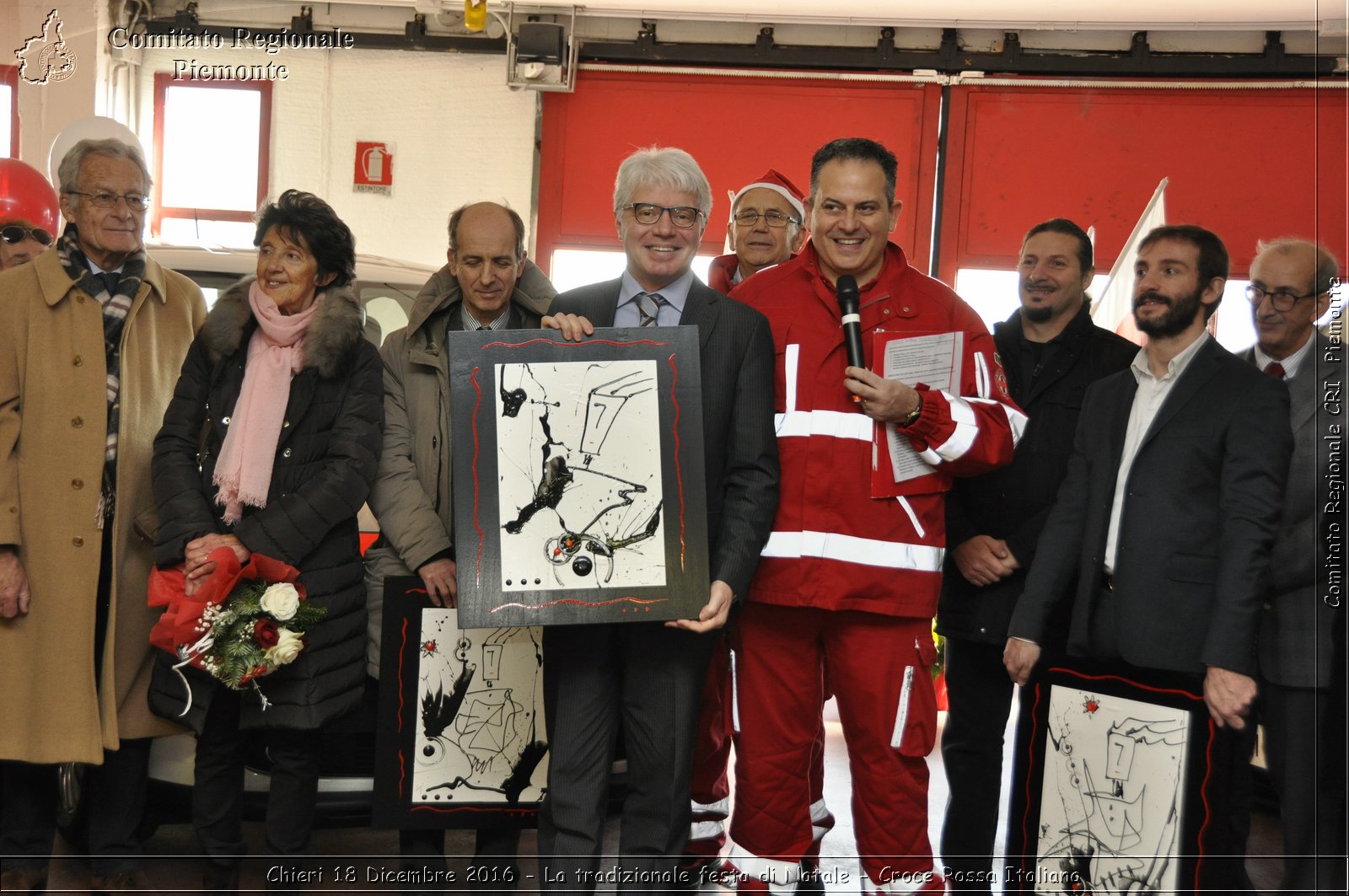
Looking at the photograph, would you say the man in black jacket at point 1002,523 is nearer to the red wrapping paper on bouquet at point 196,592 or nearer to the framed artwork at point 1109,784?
the framed artwork at point 1109,784

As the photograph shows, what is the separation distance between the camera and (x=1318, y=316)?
294cm

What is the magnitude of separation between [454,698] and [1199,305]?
87.0 inches

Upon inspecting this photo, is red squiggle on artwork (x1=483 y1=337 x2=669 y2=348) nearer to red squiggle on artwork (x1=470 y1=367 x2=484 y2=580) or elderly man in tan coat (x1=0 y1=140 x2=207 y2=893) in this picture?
red squiggle on artwork (x1=470 y1=367 x2=484 y2=580)

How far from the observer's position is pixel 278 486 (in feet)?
9.72

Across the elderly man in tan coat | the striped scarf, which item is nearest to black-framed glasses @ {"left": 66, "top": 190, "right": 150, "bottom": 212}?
the elderly man in tan coat

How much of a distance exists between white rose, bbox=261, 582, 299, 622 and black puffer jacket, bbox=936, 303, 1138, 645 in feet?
5.87

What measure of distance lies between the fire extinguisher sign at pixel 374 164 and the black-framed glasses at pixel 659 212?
20.6ft

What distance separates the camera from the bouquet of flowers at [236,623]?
2.75 metres

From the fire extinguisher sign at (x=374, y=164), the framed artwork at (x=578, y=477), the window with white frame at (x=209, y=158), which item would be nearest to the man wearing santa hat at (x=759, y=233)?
the framed artwork at (x=578, y=477)

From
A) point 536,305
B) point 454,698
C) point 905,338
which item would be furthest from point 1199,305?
point 454,698

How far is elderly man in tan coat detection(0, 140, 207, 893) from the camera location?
2.98 meters

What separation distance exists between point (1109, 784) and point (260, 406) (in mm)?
2358

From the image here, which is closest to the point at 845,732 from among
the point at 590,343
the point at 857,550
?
the point at 857,550

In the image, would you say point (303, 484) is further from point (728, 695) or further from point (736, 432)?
point (728, 695)
